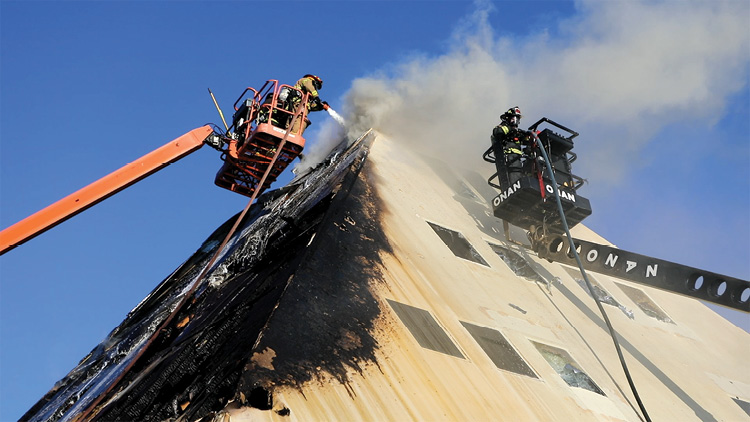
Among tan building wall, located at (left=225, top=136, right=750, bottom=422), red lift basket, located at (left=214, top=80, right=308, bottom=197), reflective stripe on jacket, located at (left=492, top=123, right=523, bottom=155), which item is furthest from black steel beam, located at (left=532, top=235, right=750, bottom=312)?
red lift basket, located at (left=214, top=80, right=308, bottom=197)

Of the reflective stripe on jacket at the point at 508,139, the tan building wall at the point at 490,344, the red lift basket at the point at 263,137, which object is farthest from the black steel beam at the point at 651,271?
the red lift basket at the point at 263,137

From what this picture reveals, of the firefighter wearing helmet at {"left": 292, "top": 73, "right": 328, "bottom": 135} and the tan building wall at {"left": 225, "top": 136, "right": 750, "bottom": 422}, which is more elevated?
the firefighter wearing helmet at {"left": 292, "top": 73, "right": 328, "bottom": 135}

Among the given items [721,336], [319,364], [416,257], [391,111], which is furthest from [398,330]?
[391,111]

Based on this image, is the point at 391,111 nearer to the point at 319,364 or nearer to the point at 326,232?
the point at 326,232

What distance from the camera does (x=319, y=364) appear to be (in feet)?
19.6

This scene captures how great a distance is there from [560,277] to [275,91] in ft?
19.7

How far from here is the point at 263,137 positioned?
39.9 ft

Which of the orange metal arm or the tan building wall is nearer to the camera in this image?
the tan building wall

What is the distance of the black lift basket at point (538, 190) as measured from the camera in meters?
12.4

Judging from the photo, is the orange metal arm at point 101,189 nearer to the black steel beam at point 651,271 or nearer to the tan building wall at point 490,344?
the tan building wall at point 490,344

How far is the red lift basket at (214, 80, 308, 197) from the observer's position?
1225cm

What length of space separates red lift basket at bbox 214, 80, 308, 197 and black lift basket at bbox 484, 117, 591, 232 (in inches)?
148

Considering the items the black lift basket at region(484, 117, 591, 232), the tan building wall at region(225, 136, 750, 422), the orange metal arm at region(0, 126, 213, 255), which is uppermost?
the orange metal arm at region(0, 126, 213, 255)

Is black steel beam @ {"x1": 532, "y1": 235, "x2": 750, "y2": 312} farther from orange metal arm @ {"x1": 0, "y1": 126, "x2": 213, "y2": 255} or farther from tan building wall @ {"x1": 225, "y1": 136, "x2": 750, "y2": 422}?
orange metal arm @ {"x1": 0, "y1": 126, "x2": 213, "y2": 255}
